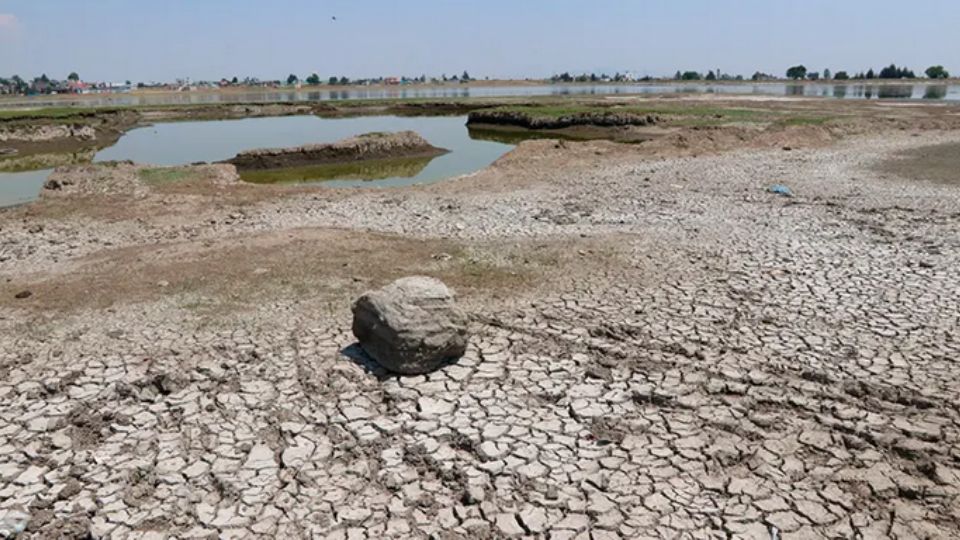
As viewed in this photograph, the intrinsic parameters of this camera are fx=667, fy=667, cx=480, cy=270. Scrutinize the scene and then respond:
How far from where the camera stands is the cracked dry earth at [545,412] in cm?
484

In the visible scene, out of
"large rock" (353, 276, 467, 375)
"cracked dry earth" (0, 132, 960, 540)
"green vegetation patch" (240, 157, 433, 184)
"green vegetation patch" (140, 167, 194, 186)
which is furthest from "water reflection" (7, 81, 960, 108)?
"large rock" (353, 276, 467, 375)

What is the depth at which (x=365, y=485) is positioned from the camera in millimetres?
5180

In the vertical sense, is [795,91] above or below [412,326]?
above

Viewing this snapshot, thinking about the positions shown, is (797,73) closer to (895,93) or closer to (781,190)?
(895,93)

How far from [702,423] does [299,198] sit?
40.8ft

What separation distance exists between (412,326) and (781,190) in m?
11.4

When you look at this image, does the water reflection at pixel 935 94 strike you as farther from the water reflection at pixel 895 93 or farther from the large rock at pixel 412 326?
the large rock at pixel 412 326

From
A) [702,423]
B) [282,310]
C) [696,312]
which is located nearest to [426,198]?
[282,310]

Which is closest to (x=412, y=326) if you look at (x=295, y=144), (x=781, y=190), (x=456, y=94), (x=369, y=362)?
(x=369, y=362)

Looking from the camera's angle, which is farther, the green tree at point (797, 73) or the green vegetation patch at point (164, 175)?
the green tree at point (797, 73)

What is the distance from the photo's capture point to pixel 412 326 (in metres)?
6.64

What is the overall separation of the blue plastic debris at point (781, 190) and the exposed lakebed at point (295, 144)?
1036cm

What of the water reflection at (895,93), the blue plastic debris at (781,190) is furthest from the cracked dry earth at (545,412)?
the water reflection at (895,93)

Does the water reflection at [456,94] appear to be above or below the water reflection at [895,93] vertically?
above
